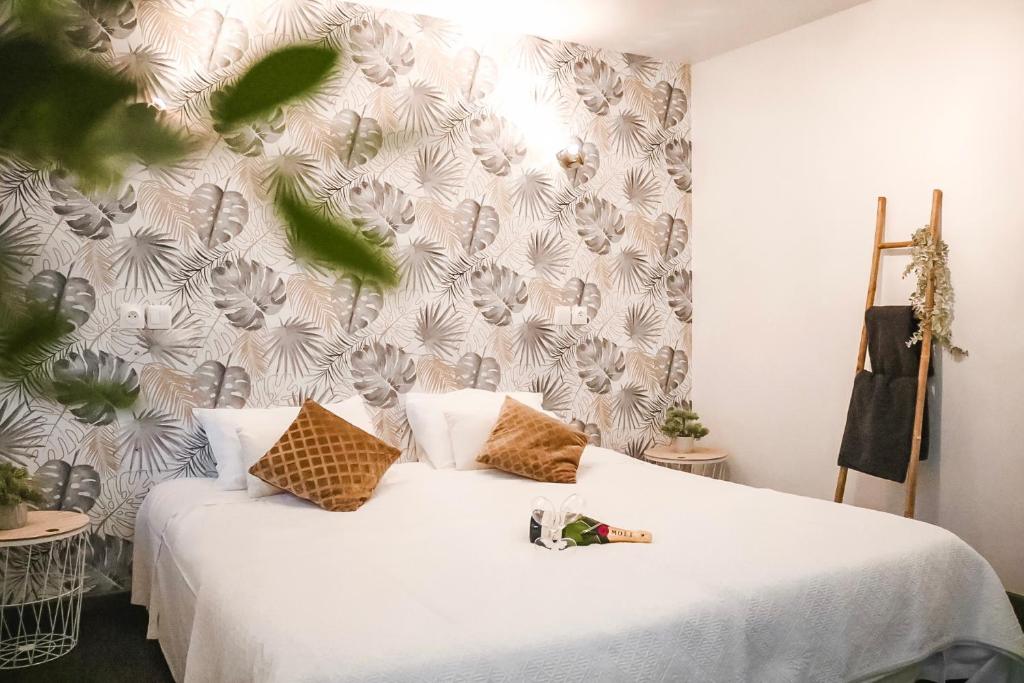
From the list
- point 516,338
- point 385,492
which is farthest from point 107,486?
point 516,338

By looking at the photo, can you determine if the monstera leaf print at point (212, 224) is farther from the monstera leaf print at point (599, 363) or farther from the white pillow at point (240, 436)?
the monstera leaf print at point (599, 363)

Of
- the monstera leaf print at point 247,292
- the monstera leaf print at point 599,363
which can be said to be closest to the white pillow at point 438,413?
the monstera leaf print at point 599,363

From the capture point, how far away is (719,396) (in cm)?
459

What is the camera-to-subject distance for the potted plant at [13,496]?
276 centimetres

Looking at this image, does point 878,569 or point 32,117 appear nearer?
point 32,117

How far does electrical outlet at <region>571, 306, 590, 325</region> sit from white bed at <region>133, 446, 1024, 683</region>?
4.53 feet

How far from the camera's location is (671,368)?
4699mm

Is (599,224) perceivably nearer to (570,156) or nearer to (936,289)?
(570,156)

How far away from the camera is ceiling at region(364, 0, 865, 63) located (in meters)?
3.72

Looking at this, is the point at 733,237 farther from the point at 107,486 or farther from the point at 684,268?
the point at 107,486

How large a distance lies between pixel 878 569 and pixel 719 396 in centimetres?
222

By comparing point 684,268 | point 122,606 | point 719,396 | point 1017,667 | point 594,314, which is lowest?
point 122,606

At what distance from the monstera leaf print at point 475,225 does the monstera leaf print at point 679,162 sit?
3.52 ft

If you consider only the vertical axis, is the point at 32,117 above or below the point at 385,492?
above
